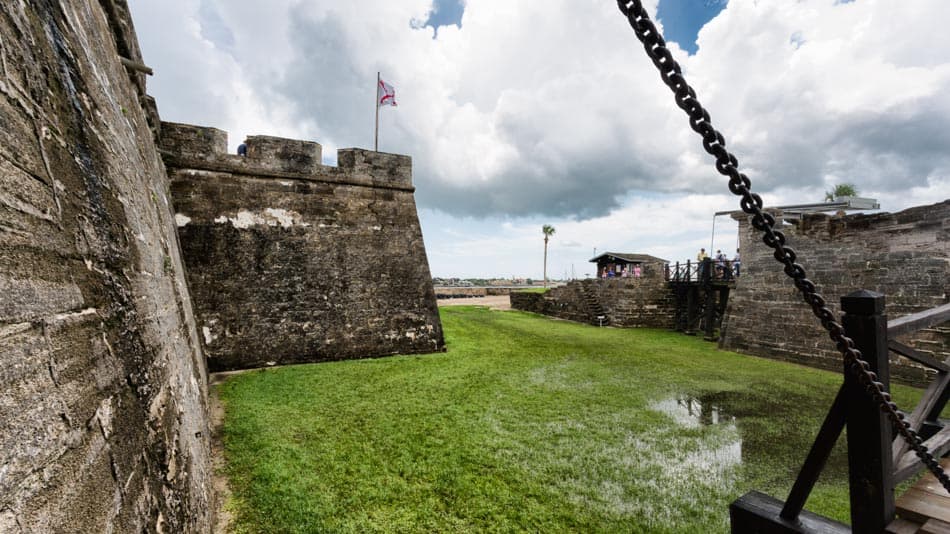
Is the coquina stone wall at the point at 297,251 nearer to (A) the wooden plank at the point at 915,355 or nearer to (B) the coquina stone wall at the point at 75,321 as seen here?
(B) the coquina stone wall at the point at 75,321

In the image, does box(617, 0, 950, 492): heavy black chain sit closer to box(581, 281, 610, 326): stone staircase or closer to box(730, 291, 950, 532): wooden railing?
box(730, 291, 950, 532): wooden railing

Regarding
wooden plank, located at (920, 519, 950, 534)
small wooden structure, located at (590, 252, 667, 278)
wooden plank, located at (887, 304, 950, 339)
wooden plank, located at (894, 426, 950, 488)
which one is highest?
small wooden structure, located at (590, 252, 667, 278)

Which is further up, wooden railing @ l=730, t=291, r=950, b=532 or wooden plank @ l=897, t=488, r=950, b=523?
wooden railing @ l=730, t=291, r=950, b=532

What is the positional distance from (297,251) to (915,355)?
831cm

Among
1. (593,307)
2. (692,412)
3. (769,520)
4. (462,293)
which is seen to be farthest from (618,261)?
(769,520)

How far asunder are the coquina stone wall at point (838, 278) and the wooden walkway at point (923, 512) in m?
7.03

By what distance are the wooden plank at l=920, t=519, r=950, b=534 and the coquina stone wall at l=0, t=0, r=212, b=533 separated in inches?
131

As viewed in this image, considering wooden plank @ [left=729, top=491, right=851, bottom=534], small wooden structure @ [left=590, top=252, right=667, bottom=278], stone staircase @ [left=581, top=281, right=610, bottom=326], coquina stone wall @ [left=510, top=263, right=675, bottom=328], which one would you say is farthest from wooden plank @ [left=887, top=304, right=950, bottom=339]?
small wooden structure @ [left=590, top=252, right=667, bottom=278]

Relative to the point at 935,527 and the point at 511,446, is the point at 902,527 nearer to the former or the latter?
the point at 935,527

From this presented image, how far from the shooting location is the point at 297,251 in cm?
762

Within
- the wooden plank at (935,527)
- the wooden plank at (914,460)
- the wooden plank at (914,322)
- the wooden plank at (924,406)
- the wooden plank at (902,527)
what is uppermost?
the wooden plank at (914,322)

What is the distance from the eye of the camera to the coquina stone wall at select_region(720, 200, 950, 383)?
725cm

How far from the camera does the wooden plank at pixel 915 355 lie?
1.82 m

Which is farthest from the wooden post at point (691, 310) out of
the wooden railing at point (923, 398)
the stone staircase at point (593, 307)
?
the wooden railing at point (923, 398)
